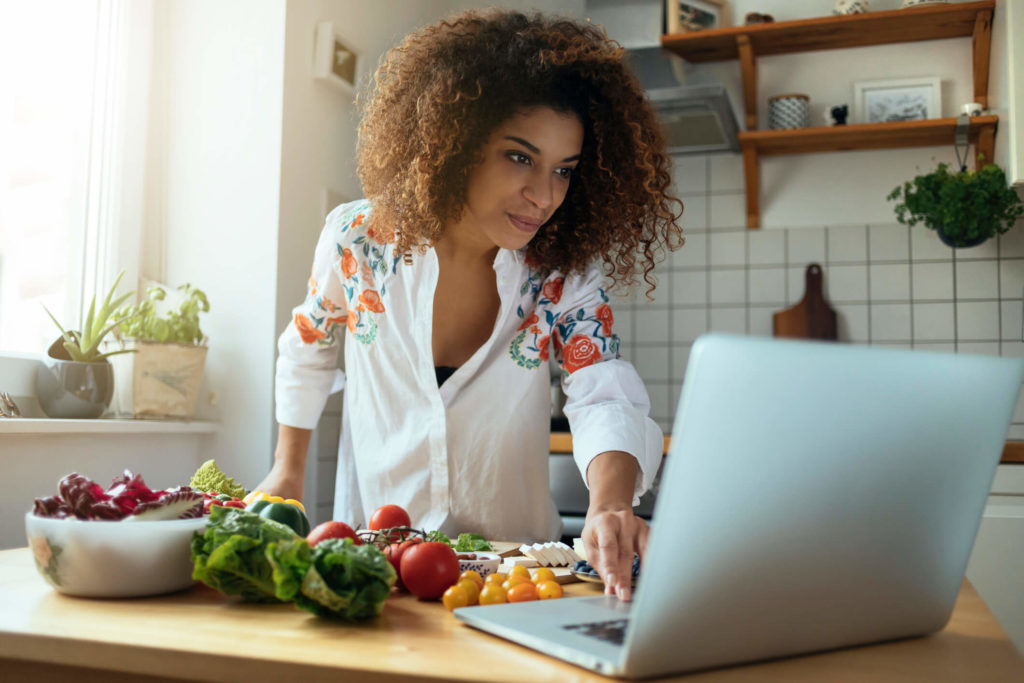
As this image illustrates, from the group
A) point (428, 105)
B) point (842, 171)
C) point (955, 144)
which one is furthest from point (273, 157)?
point (955, 144)

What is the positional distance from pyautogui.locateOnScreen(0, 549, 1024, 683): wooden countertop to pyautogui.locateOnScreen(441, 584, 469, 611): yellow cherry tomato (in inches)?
0.5

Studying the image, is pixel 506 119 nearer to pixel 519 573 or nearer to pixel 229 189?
pixel 519 573

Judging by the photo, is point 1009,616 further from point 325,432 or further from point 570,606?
point 570,606

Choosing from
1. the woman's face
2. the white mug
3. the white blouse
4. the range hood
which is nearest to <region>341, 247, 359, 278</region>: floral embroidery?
the white blouse

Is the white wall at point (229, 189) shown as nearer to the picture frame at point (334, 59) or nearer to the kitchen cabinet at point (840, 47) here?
the picture frame at point (334, 59)

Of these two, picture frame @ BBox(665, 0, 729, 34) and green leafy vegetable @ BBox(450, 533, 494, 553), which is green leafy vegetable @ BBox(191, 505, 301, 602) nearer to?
green leafy vegetable @ BBox(450, 533, 494, 553)

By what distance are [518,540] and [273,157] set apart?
108cm

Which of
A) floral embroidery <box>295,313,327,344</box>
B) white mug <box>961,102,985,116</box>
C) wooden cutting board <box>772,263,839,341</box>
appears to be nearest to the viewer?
floral embroidery <box>295,313,327,344</box>

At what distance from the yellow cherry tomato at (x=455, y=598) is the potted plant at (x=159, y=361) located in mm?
1199

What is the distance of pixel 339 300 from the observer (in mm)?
1400

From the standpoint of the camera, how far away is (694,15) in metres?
2.67

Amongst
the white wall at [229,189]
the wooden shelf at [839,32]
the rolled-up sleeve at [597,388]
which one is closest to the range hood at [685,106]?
the wooden shelf at [839,32]

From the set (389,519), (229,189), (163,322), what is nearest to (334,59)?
(229,189)

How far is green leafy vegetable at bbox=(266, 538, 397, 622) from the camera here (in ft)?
2.00
